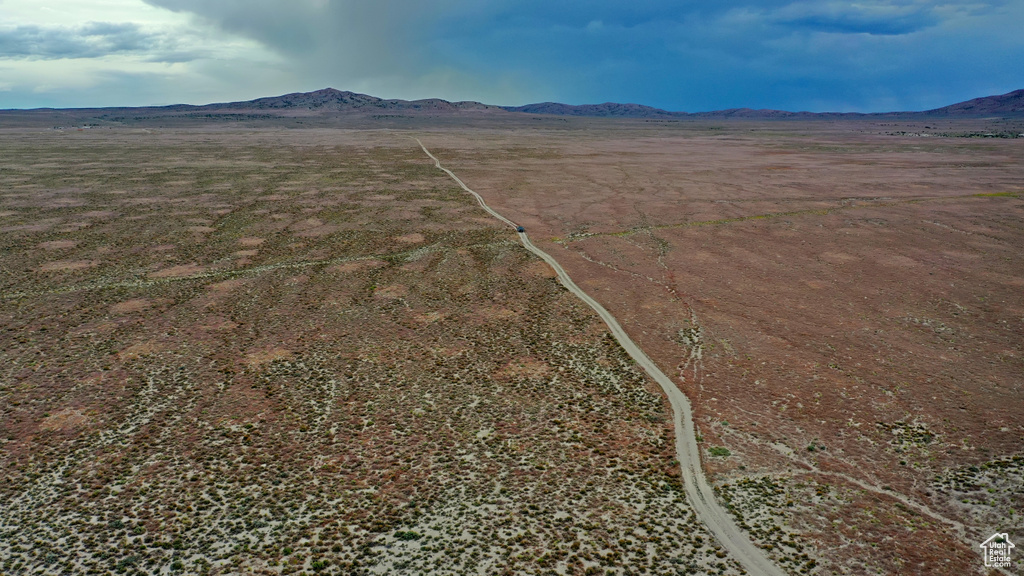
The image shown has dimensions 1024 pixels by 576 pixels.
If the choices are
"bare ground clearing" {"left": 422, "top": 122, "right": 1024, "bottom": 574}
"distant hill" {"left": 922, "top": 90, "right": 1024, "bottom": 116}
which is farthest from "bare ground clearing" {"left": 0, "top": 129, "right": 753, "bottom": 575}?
"distant hill" {"left": 922, "top": 90, "right": 1024, "bottom": 116}

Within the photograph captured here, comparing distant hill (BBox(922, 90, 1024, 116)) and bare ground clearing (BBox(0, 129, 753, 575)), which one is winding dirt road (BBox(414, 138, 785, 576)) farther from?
distant hill (BBox(922, 90, 1024, 116))

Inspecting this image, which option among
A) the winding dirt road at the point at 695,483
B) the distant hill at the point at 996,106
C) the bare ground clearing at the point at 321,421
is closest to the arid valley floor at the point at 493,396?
the bare ground clearing at the point at 321,421

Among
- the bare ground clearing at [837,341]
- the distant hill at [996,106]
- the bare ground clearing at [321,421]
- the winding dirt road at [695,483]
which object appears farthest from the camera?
the distant hill at [996,106]

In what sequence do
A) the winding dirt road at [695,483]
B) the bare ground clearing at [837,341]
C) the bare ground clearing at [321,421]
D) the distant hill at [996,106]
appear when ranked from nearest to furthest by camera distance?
the winding dirt road at [695,483] → the bare ground clearing at [321,421] → the bare ground clearing at [837,341] → the distant hill at [996,106]

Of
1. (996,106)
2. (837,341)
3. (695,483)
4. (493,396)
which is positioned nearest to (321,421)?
(493,396)

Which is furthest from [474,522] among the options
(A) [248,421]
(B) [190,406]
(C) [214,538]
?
(B) [190,406]

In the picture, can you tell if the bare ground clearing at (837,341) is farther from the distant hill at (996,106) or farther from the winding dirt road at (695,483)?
the distant hill at (996,106)

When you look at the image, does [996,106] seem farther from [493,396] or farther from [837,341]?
[493,396]

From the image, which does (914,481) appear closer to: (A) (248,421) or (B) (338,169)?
(A) (248,421)
